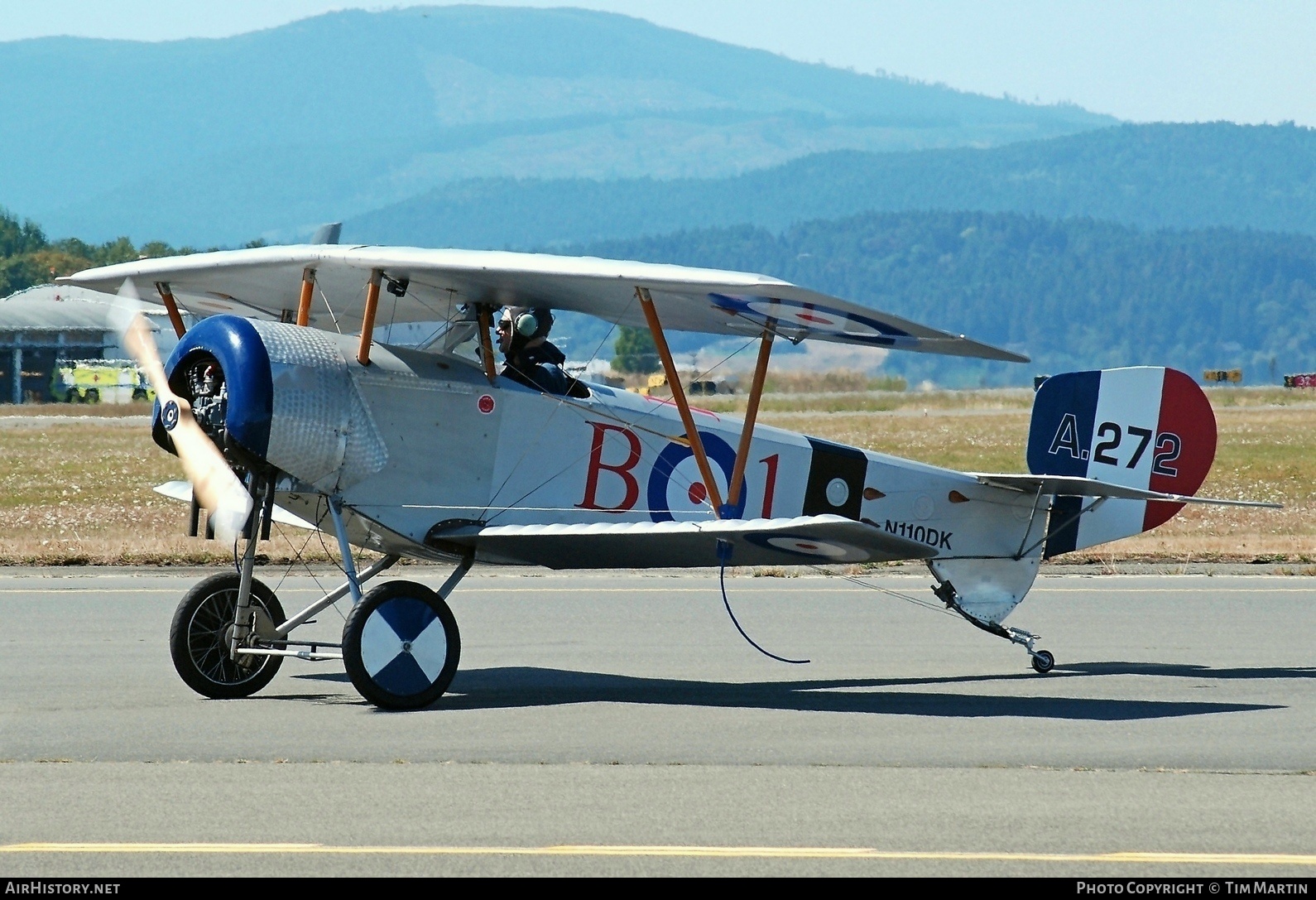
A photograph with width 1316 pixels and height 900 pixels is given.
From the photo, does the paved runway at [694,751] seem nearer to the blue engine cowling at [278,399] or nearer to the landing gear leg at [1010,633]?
the landing gear leg at [1010,633]

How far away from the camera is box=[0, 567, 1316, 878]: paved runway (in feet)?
19.7

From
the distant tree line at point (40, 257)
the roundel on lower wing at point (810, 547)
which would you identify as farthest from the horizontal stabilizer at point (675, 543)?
the distant tree line at point (40, 257)

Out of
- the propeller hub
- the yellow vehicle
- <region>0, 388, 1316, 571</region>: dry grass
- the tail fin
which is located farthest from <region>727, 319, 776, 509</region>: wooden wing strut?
the yellow vehicle

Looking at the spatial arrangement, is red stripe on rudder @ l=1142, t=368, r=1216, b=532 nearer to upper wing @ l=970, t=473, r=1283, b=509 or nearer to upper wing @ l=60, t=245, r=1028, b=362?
upper wing @ l=970, t=473, r=1283, b=509

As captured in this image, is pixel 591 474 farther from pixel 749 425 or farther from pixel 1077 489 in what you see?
pixel 1077 489

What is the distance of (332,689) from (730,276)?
11.5 ft

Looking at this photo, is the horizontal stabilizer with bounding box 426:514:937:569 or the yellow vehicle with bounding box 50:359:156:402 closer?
the horizontal stabilizer with bounding box 426:514:937:569

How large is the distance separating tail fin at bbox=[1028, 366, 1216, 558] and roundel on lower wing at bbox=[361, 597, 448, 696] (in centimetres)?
450

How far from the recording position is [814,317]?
9.93 meters

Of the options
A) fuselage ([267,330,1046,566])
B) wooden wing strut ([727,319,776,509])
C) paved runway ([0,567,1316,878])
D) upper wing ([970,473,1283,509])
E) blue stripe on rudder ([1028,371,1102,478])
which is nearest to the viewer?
paved runway ([0,567,1316,878])

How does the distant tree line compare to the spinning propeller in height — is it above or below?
below

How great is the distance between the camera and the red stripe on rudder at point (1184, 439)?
11.6 m

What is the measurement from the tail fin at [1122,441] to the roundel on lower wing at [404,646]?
4495 mm
